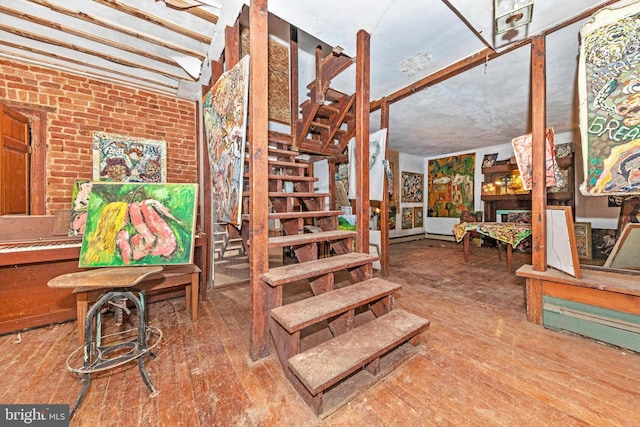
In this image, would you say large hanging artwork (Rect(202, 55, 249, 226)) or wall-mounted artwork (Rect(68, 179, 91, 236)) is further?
wall-mounted artwork (Rect(68, 179, 91, 236))

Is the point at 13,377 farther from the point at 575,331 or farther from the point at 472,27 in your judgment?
the point at 472,27

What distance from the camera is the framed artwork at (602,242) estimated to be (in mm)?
4668

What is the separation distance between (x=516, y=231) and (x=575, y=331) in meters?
2.15

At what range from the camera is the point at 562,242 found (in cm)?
210

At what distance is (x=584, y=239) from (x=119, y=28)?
26.8ft

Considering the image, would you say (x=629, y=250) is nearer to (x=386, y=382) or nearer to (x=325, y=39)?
(x=386, y=382)

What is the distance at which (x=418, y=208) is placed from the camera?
7.65m

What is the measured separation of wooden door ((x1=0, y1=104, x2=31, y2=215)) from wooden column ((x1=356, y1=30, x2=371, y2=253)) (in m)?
3.52

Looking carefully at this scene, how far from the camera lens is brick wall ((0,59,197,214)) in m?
2.70

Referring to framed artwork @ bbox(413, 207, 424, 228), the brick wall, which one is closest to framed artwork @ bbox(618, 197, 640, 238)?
framed artwork @ bbox(413, 207, 424, 228)

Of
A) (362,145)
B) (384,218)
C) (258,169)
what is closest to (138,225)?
(258,169)

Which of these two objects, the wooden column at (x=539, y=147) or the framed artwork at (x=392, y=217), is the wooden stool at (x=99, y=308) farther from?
the framed artwork at (x=392, y=217)

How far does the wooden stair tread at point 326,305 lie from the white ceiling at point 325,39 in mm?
2378

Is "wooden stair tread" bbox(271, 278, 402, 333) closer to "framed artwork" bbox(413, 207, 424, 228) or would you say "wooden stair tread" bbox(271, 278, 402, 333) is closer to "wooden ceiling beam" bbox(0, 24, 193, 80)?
"wooden ceiling beam" bbox(0, 24, 193, 80)
